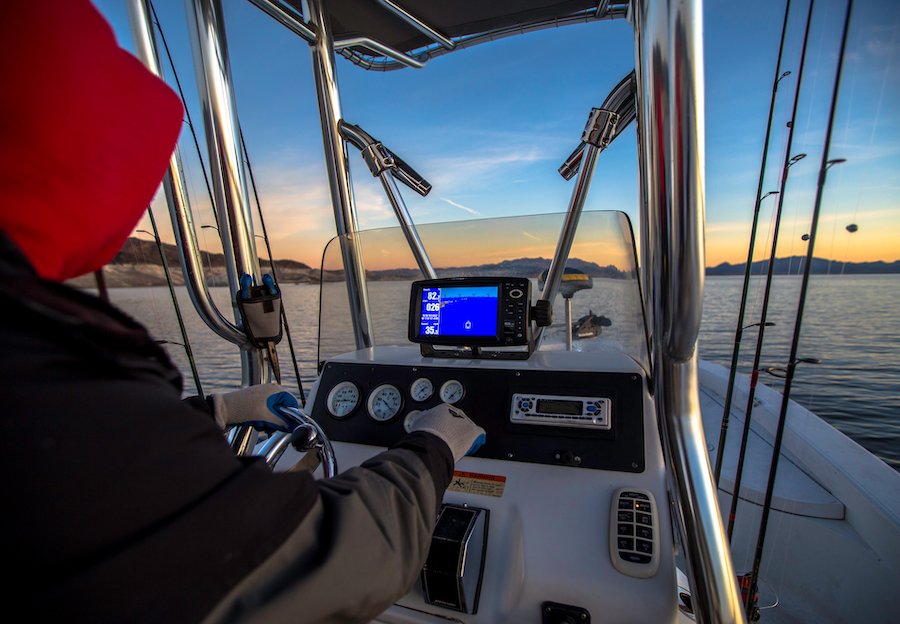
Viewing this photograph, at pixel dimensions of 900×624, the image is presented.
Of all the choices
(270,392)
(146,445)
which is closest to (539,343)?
(270,392)

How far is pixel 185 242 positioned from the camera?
4.86ft

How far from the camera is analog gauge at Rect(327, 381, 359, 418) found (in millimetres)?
1261

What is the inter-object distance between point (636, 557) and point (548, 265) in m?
0.81

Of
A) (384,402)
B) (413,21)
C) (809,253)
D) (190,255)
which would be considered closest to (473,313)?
(384,402)

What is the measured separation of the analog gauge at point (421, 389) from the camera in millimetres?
1196

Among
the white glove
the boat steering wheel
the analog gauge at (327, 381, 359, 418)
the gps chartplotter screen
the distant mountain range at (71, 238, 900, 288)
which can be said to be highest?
the distant mountain range at (71, 238, 900, 288)

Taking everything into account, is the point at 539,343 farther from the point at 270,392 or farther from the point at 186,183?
the point at 186,183

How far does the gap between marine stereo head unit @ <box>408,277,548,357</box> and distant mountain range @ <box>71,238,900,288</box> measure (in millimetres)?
185

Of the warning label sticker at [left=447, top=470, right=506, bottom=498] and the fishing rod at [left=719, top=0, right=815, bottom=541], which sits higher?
the fishing rod at [left=719, top=0, right=815, bottom=541]

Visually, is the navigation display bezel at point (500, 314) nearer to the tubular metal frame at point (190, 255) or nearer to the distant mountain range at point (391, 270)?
the distant mountain range at point (391, 270)

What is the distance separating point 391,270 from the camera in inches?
60.8

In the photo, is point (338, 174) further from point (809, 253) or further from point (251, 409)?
point (809, 253)

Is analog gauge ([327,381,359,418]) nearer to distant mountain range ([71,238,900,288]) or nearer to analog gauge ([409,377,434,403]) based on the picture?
analog gauge ([409,377,434,403])

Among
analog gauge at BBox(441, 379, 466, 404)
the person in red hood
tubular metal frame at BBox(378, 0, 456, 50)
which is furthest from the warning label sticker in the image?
tubular metal frame at BBox(378, 0, 456, 50)
